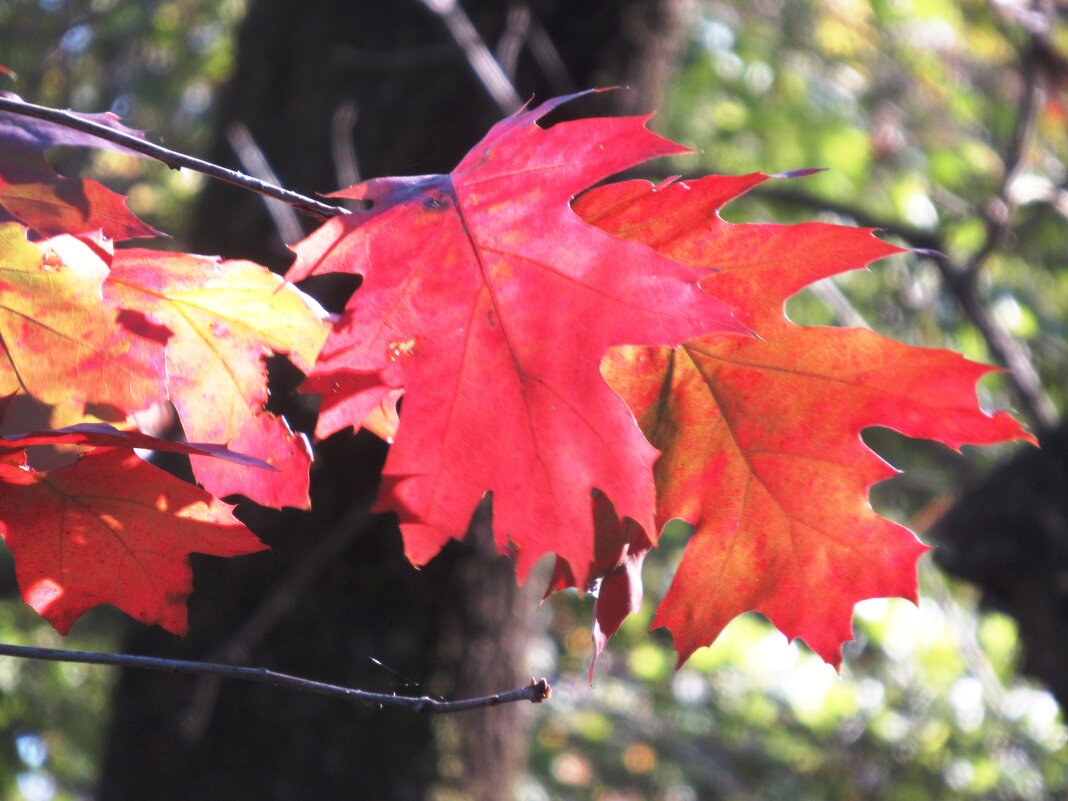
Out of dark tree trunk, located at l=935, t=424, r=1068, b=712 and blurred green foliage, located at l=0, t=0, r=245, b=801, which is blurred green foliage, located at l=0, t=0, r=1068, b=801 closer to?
blurred green foliage, located at l=0, t=0, r=245, b=801

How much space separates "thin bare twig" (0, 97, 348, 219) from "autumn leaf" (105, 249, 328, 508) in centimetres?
8

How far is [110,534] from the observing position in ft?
2.05

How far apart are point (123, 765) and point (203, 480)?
5.36 ft

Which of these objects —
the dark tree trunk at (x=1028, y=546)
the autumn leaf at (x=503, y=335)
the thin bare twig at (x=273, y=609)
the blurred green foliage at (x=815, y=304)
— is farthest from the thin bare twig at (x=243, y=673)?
the blurred green foliage at (x=815, y=304)

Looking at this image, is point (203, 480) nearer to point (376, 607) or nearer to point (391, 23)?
point (376, 607)

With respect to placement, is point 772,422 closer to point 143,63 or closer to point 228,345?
point 228,345

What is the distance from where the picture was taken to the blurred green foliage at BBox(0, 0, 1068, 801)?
11.0ft

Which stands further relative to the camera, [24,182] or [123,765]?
[123,765]

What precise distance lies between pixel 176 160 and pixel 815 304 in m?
3.20

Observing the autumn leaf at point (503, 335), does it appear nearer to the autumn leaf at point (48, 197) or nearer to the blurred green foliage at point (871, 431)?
the autumn leaf at point (48, 197)

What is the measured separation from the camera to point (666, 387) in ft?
2.10

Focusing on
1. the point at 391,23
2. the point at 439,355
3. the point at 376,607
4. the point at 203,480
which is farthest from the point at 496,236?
Answer: the point at 391,23

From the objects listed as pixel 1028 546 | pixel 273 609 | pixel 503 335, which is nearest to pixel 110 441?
pixel 503 335

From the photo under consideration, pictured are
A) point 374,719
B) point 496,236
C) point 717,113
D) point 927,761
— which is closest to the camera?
point 496,236
